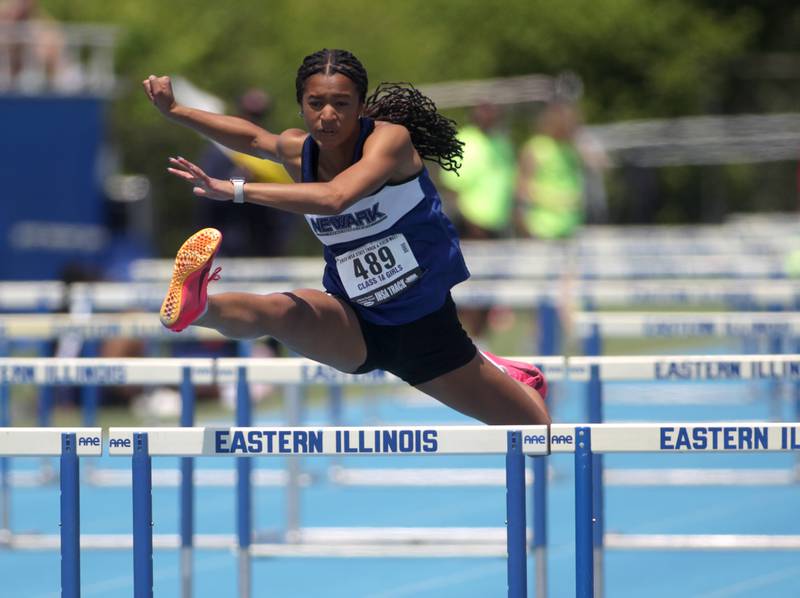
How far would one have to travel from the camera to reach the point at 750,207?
32406mm

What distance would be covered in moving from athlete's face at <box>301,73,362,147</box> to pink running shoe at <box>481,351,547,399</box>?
1009 mm

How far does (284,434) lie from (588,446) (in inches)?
32.6

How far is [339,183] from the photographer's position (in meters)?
4.73

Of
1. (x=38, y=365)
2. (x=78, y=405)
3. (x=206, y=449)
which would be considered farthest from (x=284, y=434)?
(x=78, y=405)

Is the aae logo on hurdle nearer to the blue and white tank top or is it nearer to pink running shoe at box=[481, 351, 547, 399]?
pink running shoe at box=[481, 351, 547, 399]

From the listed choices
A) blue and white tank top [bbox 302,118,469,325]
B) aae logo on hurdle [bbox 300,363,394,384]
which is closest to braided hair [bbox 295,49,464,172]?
blue and white tank top [bbox 302,118,469,325]

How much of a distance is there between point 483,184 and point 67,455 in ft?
33.7

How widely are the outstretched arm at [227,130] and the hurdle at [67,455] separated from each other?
1273 mm

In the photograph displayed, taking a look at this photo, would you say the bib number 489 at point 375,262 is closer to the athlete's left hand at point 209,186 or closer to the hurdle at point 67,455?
the athlete's left hand at point 209,186

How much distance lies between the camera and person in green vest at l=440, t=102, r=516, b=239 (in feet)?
47.2

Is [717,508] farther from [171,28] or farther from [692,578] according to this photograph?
[171,28]

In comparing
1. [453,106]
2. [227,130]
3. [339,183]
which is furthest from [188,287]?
[453,106]

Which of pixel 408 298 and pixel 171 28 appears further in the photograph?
pixel 171 28

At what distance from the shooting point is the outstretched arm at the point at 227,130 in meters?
5.27
